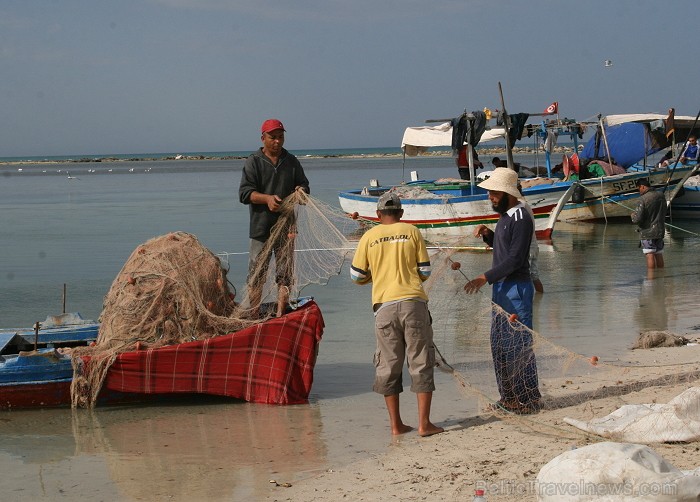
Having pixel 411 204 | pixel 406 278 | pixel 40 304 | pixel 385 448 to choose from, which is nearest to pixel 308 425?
pixel 385 448

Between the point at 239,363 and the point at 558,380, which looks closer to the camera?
the point at 239,363

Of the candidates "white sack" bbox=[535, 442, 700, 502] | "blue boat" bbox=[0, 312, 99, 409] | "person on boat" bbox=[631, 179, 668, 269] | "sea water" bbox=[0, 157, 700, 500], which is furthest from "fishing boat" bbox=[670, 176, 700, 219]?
"white sack" bbox=[535, 442, 700, 502]

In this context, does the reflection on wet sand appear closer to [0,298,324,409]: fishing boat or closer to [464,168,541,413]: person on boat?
[0,298,324,409]: fishing boat

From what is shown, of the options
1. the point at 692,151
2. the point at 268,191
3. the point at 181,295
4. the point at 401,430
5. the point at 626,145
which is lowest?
the point at 401,430

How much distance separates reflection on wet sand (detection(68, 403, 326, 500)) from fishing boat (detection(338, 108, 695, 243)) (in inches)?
499

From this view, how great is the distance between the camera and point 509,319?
561 cm

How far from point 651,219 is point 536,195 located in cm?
680

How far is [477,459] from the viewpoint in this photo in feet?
16.4

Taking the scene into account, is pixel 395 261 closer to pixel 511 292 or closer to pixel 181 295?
pixel 511 292

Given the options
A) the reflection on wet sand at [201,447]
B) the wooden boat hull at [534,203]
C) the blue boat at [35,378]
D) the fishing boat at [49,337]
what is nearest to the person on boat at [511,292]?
the reflection on wet sand at [201,447]

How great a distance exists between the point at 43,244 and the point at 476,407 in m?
15.7

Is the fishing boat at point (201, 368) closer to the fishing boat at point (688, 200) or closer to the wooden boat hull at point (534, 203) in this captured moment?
the wooden boat hull at point (534, 203)

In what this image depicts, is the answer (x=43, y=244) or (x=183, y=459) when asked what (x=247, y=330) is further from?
(x=43, y=244)

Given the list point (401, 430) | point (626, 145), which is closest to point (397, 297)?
point (401, 430)
